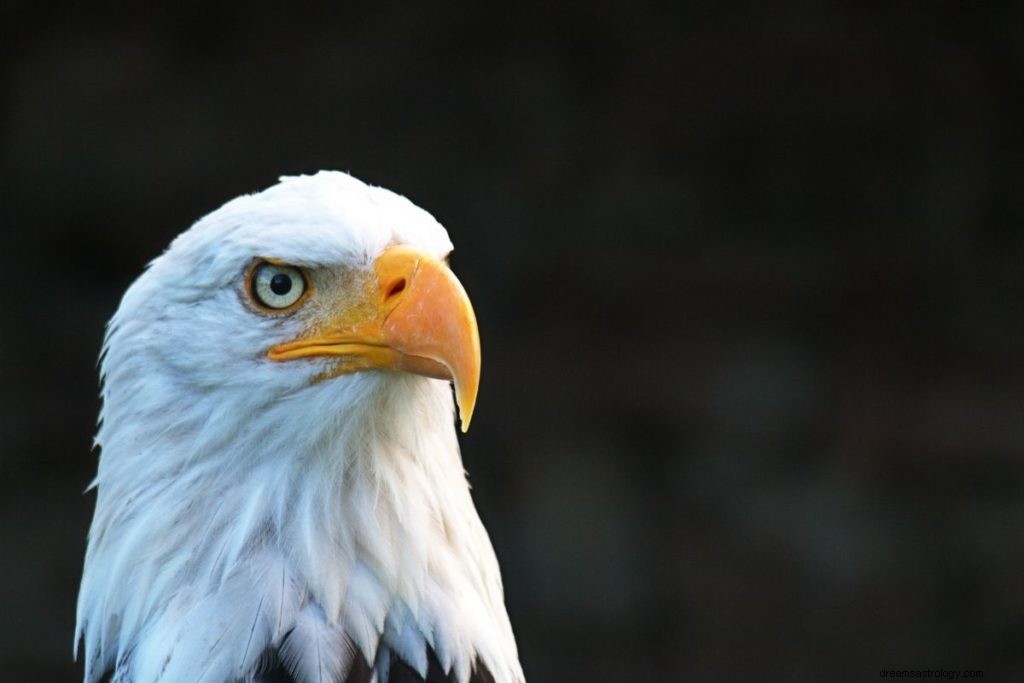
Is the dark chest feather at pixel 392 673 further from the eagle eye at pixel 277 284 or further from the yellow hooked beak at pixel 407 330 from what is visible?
the eagle eye at pixel 277 284

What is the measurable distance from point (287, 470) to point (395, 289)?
0.32m

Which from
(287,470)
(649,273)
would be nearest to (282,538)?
(287,470)

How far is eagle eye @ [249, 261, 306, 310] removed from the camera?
1.96 m

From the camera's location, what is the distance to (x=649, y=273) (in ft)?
17.3

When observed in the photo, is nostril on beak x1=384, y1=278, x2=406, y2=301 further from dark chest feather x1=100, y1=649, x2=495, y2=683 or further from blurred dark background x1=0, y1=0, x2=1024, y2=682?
blurred dark background x1=0, y1=0, x2=1024, y2=682

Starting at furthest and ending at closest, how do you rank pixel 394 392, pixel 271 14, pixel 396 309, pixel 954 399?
pixel 954 399 < pixel 271 14 < pixel 394 392 < pixel 396 309

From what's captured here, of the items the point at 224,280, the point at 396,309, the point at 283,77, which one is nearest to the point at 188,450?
the point at 224,280

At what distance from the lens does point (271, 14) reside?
16.2 feet

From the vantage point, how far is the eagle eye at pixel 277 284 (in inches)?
77.0

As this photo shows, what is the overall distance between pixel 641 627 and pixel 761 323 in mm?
1227

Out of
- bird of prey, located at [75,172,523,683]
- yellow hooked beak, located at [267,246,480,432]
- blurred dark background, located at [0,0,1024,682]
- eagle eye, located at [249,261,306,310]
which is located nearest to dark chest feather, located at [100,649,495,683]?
bird of prey, located at [75,172,523,683]

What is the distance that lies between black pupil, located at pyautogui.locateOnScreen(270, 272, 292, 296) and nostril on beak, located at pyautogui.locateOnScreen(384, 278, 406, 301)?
0.50ft

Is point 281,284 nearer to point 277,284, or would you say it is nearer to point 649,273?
point 277,284

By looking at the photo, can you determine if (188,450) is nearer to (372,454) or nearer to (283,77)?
(372,454)
